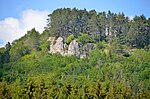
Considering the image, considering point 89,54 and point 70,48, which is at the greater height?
point 70,48

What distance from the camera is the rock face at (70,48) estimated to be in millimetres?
89000

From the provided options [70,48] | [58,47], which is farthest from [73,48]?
[58,47]

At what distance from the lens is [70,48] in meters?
89.5

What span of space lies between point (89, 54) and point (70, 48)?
4532mm

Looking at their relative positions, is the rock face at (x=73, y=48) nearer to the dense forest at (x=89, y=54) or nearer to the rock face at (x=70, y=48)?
the rock face at (x=70, y=48)

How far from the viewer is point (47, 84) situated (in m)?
48.4

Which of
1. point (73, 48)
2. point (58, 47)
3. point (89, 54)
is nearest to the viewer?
point (89, 54)

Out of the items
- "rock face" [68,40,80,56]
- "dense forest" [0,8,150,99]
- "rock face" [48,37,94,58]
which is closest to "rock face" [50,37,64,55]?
"rock face" [48,37,94,58]

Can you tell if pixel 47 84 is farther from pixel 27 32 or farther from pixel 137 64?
pixel 27 32

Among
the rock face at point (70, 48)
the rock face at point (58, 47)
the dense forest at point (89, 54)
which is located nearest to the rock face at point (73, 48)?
the rock face at point (70, 48)

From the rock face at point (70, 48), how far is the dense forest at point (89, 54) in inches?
43.4

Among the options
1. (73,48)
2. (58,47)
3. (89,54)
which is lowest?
(89,54)

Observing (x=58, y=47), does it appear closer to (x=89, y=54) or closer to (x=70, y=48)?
(x=70, y=48)

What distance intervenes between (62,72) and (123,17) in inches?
1147
